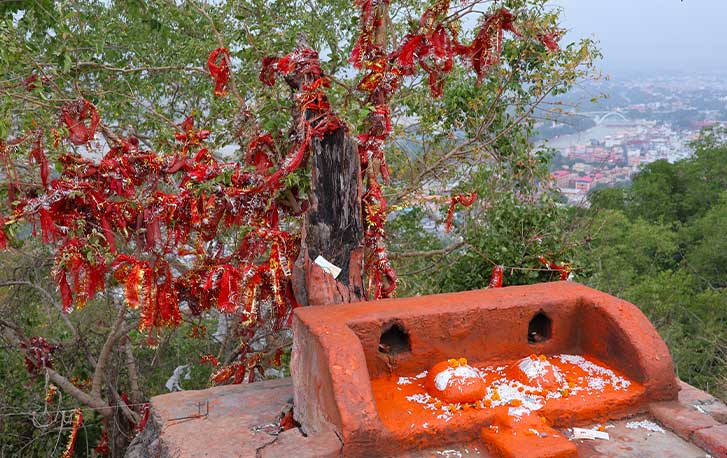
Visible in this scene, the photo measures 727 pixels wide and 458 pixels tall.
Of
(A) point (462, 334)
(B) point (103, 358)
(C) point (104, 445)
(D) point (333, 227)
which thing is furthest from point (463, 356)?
(C) point (104, 445)

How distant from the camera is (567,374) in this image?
4.28m

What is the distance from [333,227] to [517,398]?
1.61m

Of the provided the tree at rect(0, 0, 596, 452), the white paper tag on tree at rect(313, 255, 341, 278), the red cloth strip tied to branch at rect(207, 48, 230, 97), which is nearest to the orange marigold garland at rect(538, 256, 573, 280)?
the tree at rect(0, 0, 596, 452)

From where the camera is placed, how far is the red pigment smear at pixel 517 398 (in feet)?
12.1

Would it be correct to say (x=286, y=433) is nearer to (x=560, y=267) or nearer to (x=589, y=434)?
(x=589, y=434)

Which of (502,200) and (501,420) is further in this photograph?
(502,200)

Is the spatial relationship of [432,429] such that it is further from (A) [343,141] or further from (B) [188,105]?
(B) [188,105]

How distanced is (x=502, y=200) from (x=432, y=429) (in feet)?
12.3

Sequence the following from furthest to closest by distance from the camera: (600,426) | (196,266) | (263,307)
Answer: (263,307) → (196,266) → (600,426)

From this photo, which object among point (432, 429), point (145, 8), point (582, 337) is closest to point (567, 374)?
point (582, 337)

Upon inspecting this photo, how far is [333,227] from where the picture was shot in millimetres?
4457

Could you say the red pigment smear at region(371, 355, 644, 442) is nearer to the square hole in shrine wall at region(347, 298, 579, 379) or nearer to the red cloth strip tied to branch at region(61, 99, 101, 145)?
the square hole in shrine wall at region(347, 298, 579, 379)

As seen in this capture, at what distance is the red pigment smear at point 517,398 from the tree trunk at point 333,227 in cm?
75

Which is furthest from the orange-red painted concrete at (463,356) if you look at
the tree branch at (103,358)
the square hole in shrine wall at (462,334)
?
the tree branch at (103,358)
